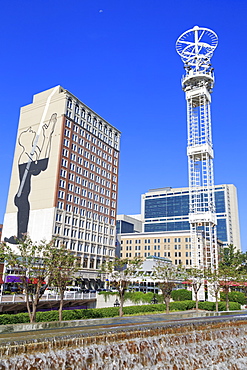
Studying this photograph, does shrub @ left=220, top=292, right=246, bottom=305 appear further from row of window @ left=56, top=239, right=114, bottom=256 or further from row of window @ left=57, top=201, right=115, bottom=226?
row of window @ left=57, top=201, right=115, bottom=226

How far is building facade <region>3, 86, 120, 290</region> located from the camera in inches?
3214

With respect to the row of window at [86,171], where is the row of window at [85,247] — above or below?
below

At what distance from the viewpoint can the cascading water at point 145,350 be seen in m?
10.3

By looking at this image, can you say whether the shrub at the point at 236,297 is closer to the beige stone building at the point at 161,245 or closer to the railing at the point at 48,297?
the railing at the point at 48,297

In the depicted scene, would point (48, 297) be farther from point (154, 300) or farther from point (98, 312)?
point (154, 300)

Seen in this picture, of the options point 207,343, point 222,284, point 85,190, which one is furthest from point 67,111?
point 207,343

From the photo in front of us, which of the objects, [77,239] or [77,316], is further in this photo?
[77,239]

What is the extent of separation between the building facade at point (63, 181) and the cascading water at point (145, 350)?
209 ft

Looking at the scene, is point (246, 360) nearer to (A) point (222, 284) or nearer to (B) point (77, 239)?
(A) point (222, 284)

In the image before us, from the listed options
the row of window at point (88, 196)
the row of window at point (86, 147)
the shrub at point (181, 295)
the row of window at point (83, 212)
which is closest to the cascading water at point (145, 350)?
the shrub at point (181, 295)

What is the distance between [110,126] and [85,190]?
84.3ft

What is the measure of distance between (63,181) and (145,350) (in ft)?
235

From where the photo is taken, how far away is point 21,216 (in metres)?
85.3

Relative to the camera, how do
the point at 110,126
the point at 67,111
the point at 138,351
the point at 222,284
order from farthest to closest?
1. the point at 110,126
2. the point at 67,111
3. the point at 222,284
4. the point at 138,351
